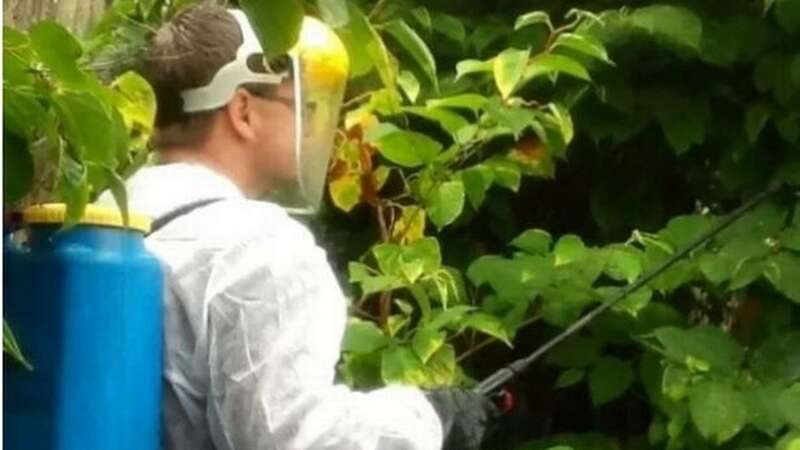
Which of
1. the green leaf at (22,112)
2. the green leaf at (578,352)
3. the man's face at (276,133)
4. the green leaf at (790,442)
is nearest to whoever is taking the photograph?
the green leaf at (22,112)

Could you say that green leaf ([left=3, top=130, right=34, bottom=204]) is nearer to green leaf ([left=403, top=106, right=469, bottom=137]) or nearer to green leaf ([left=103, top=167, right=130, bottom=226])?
→ green leaf ([left=103, top=167, right=130, bottom=226])

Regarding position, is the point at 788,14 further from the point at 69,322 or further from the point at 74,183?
the point at 74,183

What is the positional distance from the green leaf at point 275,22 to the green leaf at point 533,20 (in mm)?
2123

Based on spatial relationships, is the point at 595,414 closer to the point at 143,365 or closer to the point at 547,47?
the point at 547,47

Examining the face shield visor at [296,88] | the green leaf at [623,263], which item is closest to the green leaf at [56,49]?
the face shield visor at [296,88]

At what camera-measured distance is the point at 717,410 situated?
3127 millimetres

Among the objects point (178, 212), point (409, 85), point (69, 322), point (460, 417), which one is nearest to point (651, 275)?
point (409, 85)

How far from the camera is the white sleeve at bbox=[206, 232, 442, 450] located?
218 centimetres

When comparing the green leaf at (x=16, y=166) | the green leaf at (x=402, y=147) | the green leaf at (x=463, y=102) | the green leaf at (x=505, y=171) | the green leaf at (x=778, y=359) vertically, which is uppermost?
the green leaf at (x=16, y=166)

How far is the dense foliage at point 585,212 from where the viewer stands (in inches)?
129

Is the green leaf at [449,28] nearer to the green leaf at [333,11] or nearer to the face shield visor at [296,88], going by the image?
the face shield visor at [296,88]

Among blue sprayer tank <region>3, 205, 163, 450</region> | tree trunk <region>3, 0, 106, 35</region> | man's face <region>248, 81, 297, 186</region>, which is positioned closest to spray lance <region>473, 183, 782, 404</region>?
man's face <region>248, 81, 297, 186</region>

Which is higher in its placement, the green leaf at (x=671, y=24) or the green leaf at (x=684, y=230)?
the green leaf at (x=671, y=24)

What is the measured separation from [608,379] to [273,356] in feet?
4.53
